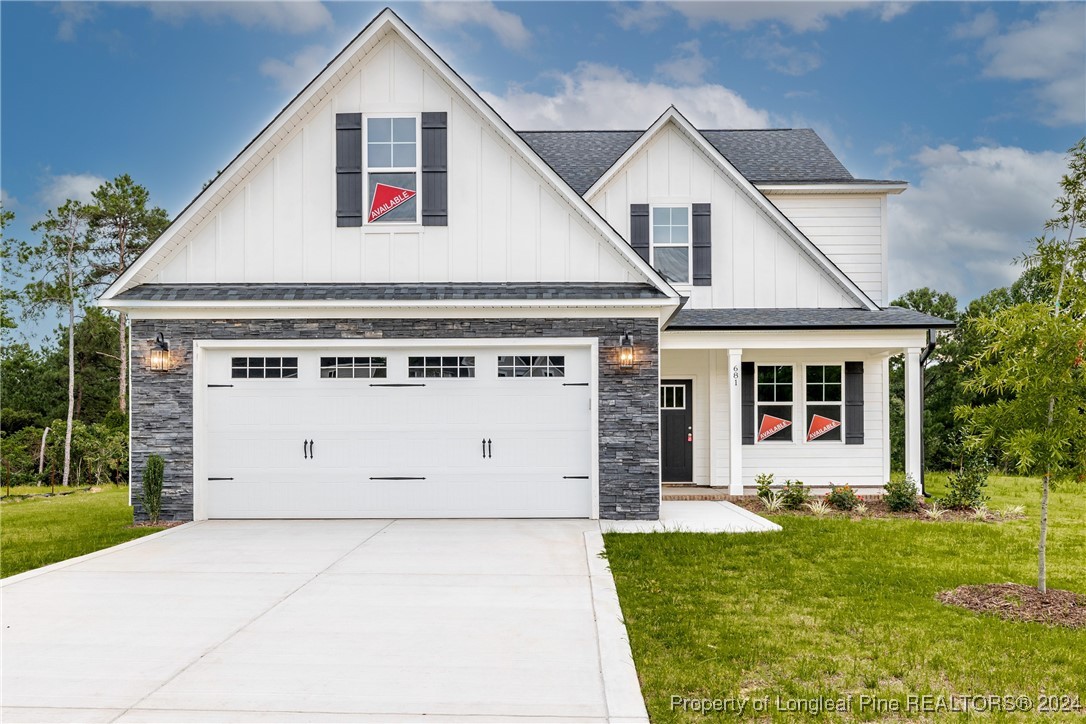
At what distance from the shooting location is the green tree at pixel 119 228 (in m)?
28.0

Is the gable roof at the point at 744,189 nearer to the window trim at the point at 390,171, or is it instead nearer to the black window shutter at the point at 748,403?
the black window shutter at the point at 748,403

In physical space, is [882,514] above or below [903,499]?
below

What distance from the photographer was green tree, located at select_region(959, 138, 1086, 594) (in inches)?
249

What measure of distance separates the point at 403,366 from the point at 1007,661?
307 inches

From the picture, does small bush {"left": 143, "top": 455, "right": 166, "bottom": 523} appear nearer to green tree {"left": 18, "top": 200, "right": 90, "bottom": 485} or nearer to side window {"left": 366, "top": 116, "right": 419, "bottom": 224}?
side window {"left": 366, "top": 116, "right": 419, "bottom": 224}

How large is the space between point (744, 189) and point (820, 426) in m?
4.57

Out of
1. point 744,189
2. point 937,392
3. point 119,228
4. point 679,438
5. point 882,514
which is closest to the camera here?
point 882,514

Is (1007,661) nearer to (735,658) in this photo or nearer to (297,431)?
(735,658)

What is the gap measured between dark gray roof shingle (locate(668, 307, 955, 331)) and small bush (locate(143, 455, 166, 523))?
8022 mm

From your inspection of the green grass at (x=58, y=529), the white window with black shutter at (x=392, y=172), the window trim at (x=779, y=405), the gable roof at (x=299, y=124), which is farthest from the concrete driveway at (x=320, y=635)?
the window trim at (x=779, y=405)

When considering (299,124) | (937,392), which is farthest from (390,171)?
(937,392)

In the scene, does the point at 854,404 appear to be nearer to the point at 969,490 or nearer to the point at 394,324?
the point at 969,490

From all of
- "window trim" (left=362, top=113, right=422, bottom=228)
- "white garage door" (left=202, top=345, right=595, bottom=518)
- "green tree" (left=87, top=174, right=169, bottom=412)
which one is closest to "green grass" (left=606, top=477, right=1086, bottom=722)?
"white garage door" (left=202, top=345, right=595, bottom=518)

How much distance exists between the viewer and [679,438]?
47.0ft
